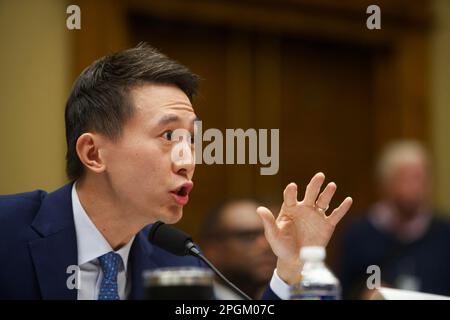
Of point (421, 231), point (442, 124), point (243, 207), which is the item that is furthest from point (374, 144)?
point (243, 207)

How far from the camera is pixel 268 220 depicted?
1.92 m

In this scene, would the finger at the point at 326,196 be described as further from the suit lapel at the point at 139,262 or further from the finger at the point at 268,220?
the suit lapel at the point at 139,262

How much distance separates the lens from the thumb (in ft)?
6.25

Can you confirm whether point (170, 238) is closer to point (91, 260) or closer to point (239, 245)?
point (91, 260)

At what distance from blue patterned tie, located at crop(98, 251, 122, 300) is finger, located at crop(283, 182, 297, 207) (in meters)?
0.43

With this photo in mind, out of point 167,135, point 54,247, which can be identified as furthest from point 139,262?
point 167,135

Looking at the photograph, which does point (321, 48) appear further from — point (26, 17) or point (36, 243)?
point (36, 243)

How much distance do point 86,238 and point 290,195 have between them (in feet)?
1.60

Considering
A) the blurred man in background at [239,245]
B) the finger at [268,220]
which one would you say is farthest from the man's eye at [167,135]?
the blurred man in background at [239,245]

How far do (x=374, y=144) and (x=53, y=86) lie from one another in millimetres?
2173

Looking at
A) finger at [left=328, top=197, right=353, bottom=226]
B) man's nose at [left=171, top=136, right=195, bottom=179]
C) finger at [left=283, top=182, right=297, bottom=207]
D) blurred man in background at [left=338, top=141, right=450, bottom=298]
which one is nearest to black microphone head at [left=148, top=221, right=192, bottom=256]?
man's nose at [left=171, top=136, right=195, bottom=179]

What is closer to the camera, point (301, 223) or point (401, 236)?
point (301, 223)

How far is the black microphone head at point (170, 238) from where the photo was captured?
1.86 m

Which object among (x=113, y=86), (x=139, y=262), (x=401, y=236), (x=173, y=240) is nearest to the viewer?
(x=173, y=240)
